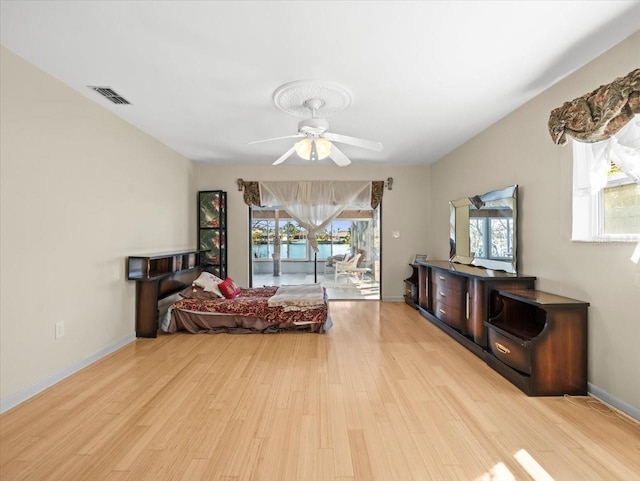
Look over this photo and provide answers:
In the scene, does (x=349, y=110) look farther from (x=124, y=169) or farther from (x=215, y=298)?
(x=215, y=298)

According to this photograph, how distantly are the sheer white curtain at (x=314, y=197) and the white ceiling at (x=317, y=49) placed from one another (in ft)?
7.73

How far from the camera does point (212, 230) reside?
5.62 m

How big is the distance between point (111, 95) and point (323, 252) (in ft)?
13.6

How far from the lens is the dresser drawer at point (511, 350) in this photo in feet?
7.96

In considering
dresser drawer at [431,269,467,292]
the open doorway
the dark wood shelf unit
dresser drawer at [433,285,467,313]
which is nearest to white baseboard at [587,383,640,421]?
dresser drawer at [433,285,467,313]

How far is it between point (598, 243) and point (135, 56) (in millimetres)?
3782

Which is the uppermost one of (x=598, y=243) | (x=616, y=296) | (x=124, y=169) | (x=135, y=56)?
(x=135, y=56)

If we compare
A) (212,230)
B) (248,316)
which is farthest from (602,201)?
(212,230)

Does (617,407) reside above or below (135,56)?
below

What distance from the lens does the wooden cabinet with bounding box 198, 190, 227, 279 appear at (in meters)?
5.61

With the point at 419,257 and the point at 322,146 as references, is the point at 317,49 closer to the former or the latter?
the point at 322,146

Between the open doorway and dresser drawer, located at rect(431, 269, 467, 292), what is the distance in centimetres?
164

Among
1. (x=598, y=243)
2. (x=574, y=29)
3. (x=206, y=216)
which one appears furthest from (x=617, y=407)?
(x=206, y=216)

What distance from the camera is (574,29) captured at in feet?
6.54
